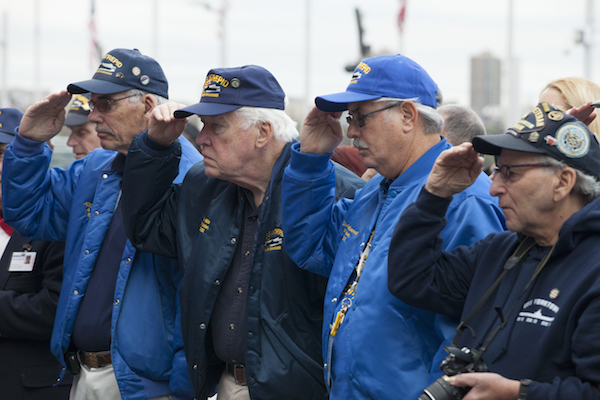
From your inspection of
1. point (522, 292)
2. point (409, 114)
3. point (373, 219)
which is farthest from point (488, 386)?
point (409, 114)

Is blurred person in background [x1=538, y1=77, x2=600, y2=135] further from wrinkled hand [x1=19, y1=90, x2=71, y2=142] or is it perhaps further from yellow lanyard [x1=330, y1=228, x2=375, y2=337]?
wrinkled hand [x1=19, y1=90, x2=71, y2=142]

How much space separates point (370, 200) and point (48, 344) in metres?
2.58

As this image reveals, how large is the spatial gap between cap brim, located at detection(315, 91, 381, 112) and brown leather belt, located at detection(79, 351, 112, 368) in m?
1.86

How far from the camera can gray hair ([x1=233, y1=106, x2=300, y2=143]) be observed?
3314mm

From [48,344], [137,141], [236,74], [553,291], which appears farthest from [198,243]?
[553,291]

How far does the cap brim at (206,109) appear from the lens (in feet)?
10.6

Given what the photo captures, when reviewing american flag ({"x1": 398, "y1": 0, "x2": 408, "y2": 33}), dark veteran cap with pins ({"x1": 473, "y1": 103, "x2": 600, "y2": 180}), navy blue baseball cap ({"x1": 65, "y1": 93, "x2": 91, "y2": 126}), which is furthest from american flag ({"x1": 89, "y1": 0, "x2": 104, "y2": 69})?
dark veteran cap with pins ({"x1": 473, "y1": 103, "x2": 600, "y2": 180})

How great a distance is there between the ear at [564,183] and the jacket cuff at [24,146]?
3070mm

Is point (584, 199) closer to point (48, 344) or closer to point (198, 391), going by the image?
point (198, 391)

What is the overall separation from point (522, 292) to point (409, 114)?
0.98 meters

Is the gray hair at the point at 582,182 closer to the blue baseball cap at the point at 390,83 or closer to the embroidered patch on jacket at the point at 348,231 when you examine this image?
the blue baseball cap at the point at 390,83

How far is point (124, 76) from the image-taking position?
12.5 ft

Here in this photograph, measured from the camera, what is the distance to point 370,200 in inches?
112

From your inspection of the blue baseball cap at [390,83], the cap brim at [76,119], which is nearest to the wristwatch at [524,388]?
the blue baseball cap at [390,83]
